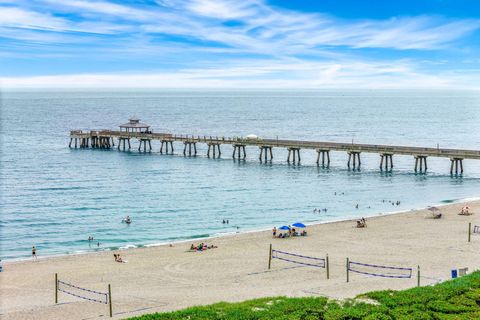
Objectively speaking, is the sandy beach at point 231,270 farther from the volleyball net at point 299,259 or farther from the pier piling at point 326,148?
the pier piling at point 326,148

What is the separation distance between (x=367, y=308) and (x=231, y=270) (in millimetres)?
12183

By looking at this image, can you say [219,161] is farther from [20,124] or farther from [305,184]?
[20,124]

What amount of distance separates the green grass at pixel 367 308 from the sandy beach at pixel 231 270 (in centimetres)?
330

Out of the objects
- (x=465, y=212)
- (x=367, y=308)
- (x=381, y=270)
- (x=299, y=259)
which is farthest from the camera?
(x=465, y=212)

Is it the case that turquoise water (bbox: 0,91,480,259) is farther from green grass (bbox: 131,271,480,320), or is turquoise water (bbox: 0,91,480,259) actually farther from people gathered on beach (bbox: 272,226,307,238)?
green grass (bbox: 131,271,480,320)

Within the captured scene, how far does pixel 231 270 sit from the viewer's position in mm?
32000

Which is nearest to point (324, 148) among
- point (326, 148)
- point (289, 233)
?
point (326, 148)

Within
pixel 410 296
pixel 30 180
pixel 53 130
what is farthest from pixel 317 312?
pixel 53 130

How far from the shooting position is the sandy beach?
2606cm

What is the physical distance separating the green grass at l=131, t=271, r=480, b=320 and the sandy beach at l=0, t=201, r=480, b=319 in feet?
10.8

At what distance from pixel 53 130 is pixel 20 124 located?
79.7 feet

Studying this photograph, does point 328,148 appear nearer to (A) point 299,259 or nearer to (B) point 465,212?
(B) point 465,212

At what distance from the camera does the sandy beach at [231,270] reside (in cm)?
2606

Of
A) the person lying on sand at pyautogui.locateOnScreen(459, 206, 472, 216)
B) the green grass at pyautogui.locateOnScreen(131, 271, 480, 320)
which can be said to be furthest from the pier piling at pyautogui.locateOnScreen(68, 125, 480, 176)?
the green grass at pyautogui.locateOnScreen(131, 271, 480, 320)
